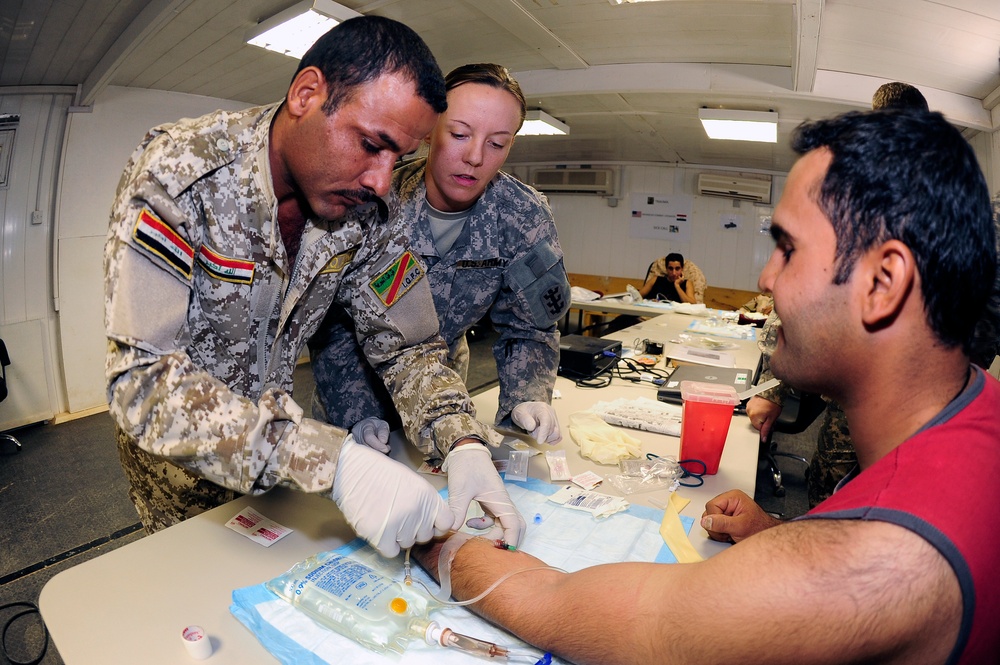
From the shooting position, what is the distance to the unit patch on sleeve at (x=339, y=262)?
138 cm

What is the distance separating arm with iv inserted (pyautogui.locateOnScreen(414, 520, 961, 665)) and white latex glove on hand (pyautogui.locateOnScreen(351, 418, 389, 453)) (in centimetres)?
73

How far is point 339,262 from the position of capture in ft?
4.60

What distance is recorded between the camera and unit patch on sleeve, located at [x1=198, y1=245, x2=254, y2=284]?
45.7 inches

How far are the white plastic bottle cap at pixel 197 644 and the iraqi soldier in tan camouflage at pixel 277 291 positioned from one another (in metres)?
0.24

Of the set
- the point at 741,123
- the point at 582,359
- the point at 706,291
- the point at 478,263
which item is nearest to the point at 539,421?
the point at 478,263

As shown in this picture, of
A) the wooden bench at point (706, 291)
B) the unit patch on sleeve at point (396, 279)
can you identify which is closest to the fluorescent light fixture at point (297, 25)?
the unit patch on sleeve at point (396, 279)

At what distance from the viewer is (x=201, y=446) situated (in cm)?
98

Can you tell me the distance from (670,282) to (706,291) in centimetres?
234

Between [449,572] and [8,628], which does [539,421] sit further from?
[8,628]

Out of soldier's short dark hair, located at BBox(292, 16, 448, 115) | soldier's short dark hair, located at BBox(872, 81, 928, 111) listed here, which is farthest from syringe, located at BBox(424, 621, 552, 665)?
soldier's short dark hair, located at BBox(872, 81, 928, 111)

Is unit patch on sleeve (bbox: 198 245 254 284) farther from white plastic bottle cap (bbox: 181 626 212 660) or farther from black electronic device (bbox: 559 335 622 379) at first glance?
black electronic device (bbox: 559 335 622 379)

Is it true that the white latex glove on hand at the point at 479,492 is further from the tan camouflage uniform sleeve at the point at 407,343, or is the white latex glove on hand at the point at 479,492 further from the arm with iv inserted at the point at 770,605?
the arm with iv inserted at the point at 770,605

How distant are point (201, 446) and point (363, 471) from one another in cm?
27

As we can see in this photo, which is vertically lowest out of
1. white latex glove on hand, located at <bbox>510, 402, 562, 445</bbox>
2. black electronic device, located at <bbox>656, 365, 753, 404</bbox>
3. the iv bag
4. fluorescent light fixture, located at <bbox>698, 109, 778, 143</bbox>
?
the iv bag
